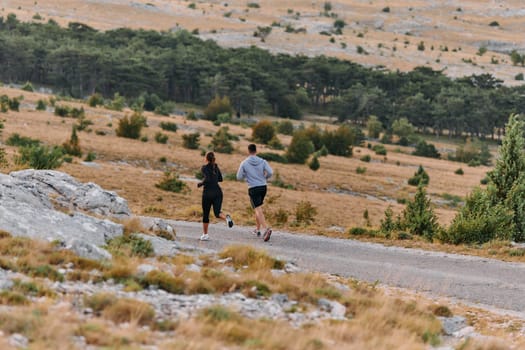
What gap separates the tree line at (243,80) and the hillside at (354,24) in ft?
57.9

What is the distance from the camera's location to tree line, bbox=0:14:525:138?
3568 inches

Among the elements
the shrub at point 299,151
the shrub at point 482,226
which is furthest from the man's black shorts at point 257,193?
the shrub at point 299,151

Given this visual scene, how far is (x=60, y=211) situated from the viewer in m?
12.7

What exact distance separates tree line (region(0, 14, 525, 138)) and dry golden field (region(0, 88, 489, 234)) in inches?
1093

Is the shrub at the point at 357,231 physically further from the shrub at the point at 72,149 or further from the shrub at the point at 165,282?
the shrub at the point at 72,149

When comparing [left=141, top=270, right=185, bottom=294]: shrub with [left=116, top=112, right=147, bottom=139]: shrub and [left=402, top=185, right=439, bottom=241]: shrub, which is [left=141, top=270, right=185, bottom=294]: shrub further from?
[left=116, top=112, right=147, bottom=139]: shrub

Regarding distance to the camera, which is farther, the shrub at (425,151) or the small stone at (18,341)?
the shrub at (425,151)

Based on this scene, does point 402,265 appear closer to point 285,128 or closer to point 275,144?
point 275,144

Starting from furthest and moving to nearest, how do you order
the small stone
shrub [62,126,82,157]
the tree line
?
1. the tree line
2. shrub [62,126,82,157]
3. the small stone

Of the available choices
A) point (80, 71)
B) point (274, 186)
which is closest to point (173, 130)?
point (274, 186)

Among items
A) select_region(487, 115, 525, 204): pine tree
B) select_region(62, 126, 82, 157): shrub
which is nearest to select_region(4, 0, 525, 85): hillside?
select_region(62, 126, 82, 157): shrub

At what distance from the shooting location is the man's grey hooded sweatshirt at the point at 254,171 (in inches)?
617

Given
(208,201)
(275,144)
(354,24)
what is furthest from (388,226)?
(354,24)

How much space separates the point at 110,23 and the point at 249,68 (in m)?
56.3
